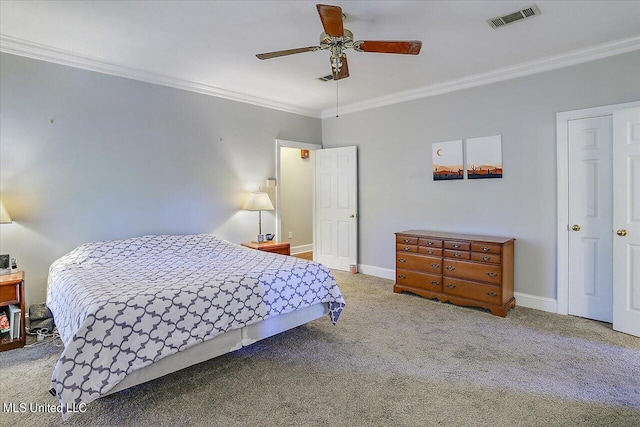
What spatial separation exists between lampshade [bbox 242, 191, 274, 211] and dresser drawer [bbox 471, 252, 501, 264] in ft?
8.77

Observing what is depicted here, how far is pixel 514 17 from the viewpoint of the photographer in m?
2.75

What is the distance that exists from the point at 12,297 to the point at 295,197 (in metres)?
4.96

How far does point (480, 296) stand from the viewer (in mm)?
3709

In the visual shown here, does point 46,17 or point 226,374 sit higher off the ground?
point 46,17

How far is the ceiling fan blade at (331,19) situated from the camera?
214cm

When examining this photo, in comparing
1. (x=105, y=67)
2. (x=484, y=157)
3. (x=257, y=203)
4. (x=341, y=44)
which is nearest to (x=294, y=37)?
(x=341, y=44)

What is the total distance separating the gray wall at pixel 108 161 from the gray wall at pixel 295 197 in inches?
79.9

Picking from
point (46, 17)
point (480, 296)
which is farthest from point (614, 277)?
point (46, 17)

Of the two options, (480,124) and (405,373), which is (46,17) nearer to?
(405,373)

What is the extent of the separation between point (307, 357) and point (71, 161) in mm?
3074

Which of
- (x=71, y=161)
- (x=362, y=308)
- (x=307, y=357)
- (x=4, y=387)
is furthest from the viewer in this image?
(x=362, y=308)

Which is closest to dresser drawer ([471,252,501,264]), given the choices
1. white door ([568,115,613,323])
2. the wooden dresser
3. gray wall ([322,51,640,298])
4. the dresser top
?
the wooden dresser

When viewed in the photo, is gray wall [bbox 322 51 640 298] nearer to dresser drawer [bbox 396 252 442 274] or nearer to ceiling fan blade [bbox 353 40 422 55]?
dresser drawer [bbox 396 252 442 274]

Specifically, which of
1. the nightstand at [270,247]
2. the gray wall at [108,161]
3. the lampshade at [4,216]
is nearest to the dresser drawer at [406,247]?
the nightstand at [270,247]
